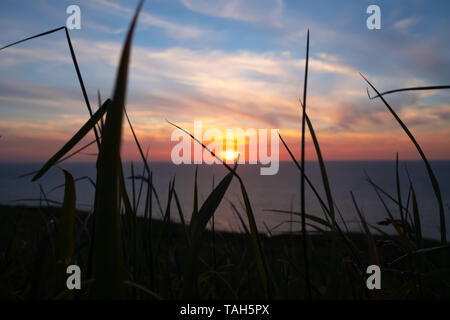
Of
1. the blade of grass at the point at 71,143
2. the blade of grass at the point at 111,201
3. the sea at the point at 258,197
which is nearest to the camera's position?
the blade of grass at the point at 111,201

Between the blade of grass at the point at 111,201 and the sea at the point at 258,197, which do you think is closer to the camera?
the blade of grass at the point at 111,201

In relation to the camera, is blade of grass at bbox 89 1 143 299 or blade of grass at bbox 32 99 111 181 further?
blade of grass at bbox 32 99 111 181

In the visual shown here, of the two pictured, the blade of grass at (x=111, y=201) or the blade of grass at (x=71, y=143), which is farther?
the blade of grass at (x=71, y=143)

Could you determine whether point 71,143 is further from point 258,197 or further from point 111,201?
point 258,197

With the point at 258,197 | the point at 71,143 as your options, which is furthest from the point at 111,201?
the point at 258,197

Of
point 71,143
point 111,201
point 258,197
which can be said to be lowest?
point 111,201

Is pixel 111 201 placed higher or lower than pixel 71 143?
lower

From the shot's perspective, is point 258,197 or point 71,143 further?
point 258,197

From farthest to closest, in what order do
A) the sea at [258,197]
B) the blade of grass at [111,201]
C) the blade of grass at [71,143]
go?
1. the sea at [258,197]
2. the blade of grass at [71,143]
3. the blade of grass at [111,201]

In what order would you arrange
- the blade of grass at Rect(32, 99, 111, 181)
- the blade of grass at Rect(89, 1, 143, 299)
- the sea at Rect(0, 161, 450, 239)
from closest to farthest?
1. the blade of grass at Rect(89, 1, 143, 299)
2. the blade of grass at Rect(32, 99, 111, 181)
3. the sea at Rect(0, 161, 450, 239)

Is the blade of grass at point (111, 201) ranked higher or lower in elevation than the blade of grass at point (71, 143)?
lower
